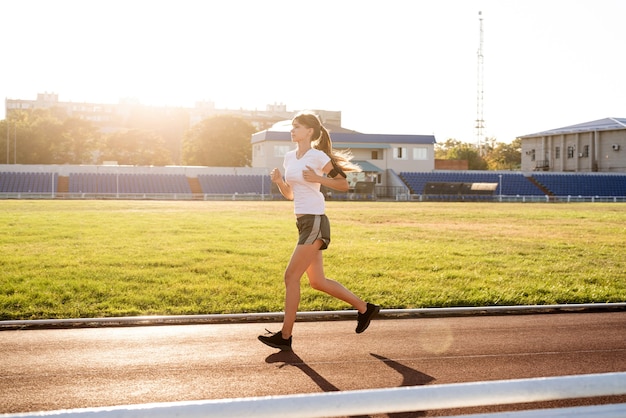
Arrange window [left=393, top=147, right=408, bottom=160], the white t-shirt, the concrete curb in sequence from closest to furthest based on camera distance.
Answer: the white t-shirt < the concrete curb < window [left=393, top=147, right=408, bottom=160]

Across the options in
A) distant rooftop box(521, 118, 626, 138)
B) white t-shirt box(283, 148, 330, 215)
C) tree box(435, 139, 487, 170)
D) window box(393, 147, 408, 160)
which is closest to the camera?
white t-shirt box(283, 148, 330, 215)

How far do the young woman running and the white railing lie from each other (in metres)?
3.65

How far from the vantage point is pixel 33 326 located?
6.88 meters

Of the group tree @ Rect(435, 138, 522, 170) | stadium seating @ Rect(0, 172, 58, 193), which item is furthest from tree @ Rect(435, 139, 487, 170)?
stadium seating @ Rect(0, 172, 58, 193)

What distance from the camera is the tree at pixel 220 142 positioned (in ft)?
294

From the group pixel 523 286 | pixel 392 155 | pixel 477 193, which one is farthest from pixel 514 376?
pixel 392 155

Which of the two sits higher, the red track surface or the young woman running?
the young woman running

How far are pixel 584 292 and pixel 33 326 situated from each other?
7.32 meters

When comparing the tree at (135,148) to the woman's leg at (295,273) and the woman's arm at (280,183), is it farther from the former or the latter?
the woman's leg at (295,273)

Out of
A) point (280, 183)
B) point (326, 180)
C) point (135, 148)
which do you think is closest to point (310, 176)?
point (326, 180)

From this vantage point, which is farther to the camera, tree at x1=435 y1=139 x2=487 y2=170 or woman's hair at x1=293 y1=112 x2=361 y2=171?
tree at x1=435 y1=139 x2=487 y2=170

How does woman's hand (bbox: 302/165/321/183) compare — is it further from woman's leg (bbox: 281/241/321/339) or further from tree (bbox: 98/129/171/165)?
tree (bbox: 98/129/171/165)

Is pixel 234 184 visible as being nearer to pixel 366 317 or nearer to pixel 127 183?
pixel 127 183

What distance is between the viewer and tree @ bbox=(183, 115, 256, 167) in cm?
8962
